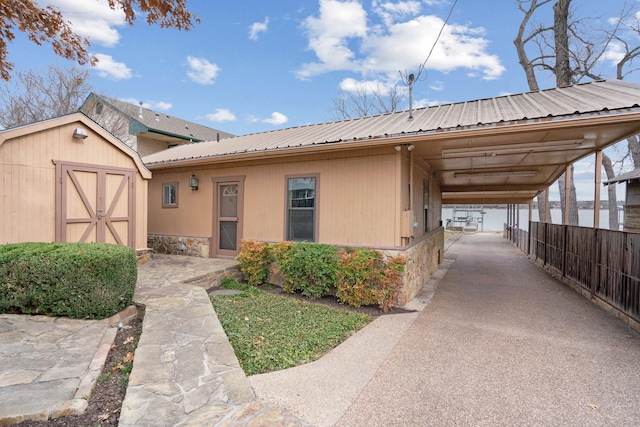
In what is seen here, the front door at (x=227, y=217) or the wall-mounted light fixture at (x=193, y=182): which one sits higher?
the wall-mounted light fixture at (x=193, y=182)

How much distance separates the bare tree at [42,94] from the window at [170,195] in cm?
965

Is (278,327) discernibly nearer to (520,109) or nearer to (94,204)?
(94,204)

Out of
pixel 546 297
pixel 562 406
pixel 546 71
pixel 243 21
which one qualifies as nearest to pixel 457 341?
pixel 562 406

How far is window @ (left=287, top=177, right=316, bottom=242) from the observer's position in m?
6.63

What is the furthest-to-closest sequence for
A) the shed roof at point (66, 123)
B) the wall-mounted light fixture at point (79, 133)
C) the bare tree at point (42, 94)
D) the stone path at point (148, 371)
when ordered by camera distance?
the bare tree at point (42, 94)
the wall-mounted light fixture at point (79, 133)
the shed roof at point (66, 123)
the stone path at point (148, 371)

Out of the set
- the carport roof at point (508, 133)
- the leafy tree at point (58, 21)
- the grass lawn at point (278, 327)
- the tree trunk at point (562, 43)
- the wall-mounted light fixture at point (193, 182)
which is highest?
the tree trunk at point (562, 43)

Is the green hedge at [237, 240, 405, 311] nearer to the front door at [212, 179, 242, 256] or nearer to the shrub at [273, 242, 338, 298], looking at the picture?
the shrub at [273, 242, 338, 298]

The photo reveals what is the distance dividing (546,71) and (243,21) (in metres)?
13.2

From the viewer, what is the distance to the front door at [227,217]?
25.3ft

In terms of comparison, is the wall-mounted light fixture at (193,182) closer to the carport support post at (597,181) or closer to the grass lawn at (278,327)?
the grass lawn at (278,327)

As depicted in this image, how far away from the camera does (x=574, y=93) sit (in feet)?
19.9

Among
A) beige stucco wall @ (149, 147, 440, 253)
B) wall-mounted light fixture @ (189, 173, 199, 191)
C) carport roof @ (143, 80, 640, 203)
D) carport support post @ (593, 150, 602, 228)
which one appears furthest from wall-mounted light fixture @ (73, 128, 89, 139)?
carport support post @ (593, 150, 602, 228)

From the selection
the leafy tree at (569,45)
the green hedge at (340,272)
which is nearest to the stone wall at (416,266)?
the green hedge at (340,272)

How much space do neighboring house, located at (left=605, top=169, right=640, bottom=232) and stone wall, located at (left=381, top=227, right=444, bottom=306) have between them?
670 cm
